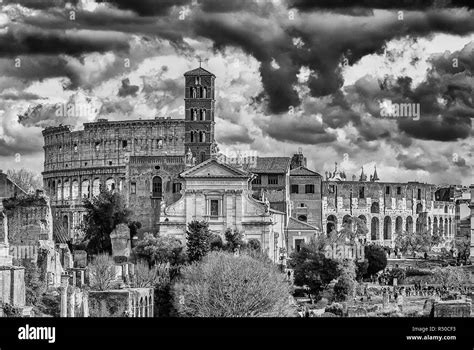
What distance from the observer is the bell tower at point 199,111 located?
200 ft

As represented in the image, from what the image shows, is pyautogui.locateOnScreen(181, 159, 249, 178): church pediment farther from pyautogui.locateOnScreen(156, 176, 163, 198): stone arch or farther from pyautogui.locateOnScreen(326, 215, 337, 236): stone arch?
pyautogui.locateOnScreen(326, 215, 337, 236): stone arch

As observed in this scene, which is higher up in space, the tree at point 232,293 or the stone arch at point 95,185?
the stone arch at point 95,185

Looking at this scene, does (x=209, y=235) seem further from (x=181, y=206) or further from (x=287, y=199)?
(x=287, y=199)

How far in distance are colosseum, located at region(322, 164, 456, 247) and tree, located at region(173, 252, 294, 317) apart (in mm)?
38353

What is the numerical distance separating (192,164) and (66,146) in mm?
19557

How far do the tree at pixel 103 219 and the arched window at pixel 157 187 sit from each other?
310 centimetres

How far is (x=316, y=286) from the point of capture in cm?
4741

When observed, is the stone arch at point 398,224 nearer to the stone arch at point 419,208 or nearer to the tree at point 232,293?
the stone arch at point 419,208

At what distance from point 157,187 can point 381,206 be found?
25.4 metres

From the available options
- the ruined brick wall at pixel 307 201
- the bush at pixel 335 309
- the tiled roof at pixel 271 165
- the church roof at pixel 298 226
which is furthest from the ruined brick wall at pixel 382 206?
the bush at pixel 335 309

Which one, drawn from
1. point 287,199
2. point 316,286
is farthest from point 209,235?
point 287,199

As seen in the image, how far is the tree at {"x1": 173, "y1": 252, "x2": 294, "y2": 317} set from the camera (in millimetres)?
Answer: 34406

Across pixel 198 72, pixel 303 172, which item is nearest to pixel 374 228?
pixel 303 172

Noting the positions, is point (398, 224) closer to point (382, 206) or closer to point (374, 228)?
point (382, 206)
